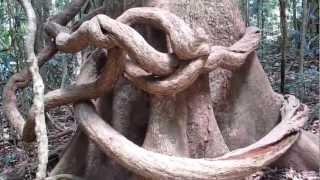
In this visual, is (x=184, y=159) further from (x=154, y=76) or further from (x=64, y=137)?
(x=64, y=137)

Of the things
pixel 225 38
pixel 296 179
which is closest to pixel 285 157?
pixel 296 179

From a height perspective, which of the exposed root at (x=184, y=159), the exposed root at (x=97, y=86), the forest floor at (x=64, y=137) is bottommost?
the forest floor at (x=64, y=137)

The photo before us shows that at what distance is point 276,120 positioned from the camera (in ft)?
9.82

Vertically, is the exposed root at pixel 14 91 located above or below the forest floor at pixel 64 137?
above

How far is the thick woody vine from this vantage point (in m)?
2.22

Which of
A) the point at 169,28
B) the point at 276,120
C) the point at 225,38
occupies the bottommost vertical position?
the point at 276,120

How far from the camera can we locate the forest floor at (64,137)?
2898 millimetres

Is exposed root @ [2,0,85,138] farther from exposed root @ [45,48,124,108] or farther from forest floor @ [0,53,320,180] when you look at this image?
forest floor @ [0,53,320,180]

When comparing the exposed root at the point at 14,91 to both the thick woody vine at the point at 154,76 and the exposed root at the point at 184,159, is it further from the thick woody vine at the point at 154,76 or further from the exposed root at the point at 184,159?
the exposed root at the point at 184,159

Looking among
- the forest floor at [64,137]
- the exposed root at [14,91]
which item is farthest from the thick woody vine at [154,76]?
A: the forest floor at [64,137]

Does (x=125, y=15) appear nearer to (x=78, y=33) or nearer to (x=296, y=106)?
(x=78, y=33)

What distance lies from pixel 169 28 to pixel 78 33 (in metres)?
0.42

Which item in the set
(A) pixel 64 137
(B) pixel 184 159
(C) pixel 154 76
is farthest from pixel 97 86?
(A) pixel 64 137

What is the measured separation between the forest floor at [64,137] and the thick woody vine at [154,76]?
1.26ft
